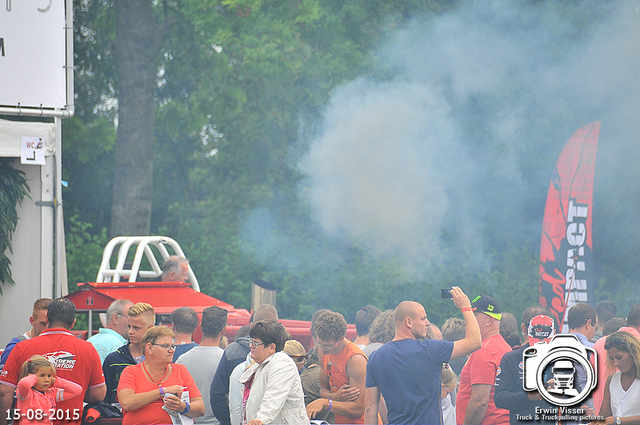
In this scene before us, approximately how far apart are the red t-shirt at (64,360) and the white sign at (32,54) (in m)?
2.45

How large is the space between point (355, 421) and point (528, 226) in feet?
35.1

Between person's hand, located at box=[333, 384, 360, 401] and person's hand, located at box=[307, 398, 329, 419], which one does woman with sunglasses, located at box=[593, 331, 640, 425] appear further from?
person's hand, located at box=[307, 398, 329, 419]

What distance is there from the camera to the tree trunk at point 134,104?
12484 millimetres

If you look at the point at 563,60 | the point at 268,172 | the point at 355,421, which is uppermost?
the point at 563,60

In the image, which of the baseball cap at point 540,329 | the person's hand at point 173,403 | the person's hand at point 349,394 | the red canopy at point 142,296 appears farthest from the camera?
the red canopy at point 142,296

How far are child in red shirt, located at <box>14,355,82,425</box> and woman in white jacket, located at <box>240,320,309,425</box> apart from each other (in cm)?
99

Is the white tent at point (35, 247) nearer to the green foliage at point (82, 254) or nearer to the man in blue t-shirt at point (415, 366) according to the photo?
the man in blue t-shirt at point (415, 366)

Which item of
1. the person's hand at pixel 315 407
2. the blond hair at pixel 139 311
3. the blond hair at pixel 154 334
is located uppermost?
the blond hair at pixel 139 311

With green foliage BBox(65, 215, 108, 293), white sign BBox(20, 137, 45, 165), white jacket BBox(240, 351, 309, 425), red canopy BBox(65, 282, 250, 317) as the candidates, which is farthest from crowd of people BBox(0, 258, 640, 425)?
green foliage BBox(65, 215, 108, 293)

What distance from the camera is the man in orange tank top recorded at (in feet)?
13.6

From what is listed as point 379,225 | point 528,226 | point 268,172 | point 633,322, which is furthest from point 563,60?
point 633,322

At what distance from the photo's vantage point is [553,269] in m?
8.33

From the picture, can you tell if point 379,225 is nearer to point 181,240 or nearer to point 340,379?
point 181,240
